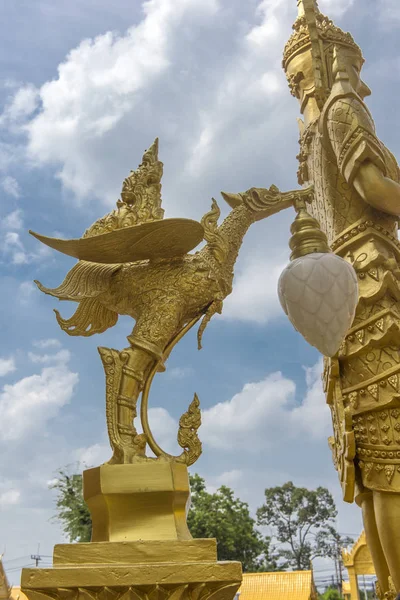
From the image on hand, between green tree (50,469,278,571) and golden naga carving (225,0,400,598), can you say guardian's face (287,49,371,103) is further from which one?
green tree (50,469,278,571)

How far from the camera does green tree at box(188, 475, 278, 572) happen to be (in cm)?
1572

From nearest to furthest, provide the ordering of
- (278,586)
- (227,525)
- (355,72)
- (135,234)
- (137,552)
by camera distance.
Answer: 1. (137,552)
2. (135,234)
3. (355,72)
4. (278,586)
5. (227,525)

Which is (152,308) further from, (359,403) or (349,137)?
(349,137)

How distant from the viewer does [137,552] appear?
6.11 ft

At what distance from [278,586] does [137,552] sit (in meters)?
9.42

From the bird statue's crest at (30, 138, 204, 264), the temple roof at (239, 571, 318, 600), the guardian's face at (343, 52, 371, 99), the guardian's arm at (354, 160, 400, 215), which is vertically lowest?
the temple roof at (239, 571, 318, 600)

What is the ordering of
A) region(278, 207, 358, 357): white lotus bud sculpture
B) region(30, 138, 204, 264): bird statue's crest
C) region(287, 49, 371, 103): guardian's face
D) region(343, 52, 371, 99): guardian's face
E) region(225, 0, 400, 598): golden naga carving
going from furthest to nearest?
1. region(287, 49, 371, 103): guardian's face
2. region(343, 52, 371, 99): guardian's face
3. region(225, 0, 400, 598): golden naga carving
4. region(30, 138, 204, 264): bird statue's crest
5. region(278, 207, 358, 357): white lotus bud sculpture

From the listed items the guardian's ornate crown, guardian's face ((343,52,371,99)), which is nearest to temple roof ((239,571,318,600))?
guardian's face ((343,52,371,99))

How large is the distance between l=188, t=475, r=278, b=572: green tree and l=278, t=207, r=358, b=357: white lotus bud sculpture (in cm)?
1506

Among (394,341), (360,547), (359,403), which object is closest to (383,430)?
(359,403)

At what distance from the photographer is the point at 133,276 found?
2391 mm

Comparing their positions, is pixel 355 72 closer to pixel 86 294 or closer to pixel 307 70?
pixel 307 70

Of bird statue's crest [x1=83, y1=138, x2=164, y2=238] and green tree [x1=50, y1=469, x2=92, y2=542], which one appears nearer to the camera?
bird statue's crest [x1=83, y1=138, x2=164, y2=238]

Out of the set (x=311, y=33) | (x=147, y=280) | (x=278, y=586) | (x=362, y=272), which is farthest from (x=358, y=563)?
(x=147, y=280)
